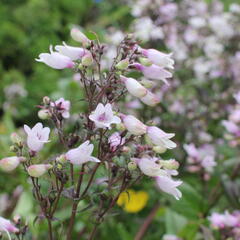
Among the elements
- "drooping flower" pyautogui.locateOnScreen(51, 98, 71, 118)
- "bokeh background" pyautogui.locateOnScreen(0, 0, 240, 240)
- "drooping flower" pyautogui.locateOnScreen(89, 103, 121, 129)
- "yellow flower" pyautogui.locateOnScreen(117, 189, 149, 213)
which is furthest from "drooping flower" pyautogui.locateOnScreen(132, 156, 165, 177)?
"yellow flower" pyautogui.locateOnScreen(117, 189, 149, 213)

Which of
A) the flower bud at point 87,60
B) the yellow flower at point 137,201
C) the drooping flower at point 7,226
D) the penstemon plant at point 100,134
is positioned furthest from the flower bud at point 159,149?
the yellow flower at point 137,201

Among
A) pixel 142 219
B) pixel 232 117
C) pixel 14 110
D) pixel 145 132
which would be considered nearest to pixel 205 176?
pixel 232 117

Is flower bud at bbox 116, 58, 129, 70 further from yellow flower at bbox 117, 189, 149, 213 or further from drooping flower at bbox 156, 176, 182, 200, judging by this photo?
yellow flower at bbox 117, 189, 149, 213

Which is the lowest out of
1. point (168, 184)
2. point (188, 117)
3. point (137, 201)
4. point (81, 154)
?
point (137, 201)

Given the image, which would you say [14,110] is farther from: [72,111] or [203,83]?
[203,83]

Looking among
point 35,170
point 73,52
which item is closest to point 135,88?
point 73,52

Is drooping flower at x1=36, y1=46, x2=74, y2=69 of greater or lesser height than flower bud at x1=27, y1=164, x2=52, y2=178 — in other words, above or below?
above

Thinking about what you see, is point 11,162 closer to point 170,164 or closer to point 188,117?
point 170,164
